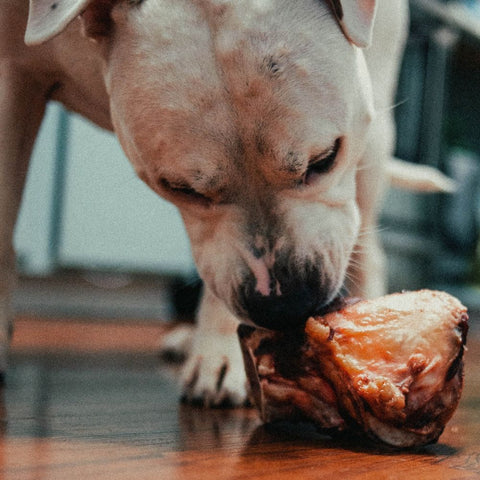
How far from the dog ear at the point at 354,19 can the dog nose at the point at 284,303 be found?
41 cm

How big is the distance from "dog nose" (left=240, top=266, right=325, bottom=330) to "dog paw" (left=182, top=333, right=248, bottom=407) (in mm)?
271

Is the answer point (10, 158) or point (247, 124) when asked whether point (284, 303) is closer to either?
point (247, 124)

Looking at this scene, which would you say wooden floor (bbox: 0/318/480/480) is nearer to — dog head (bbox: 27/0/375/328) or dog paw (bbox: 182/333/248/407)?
dog paw (bbox: 182/333/248/407)

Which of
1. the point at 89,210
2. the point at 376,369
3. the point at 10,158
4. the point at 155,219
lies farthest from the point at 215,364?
the point at 155,219

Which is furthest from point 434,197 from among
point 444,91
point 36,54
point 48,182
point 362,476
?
point 362,476

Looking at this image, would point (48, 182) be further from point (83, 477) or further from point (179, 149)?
point (83, 477)

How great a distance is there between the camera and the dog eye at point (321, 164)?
1.17 metres

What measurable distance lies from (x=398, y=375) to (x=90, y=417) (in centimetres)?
50

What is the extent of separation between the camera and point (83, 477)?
757mm

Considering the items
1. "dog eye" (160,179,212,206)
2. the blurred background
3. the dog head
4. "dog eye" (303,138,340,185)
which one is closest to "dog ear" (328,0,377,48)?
the dog head

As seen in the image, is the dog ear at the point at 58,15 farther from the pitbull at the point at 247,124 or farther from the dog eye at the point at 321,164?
the dog eye at the point at 321,164

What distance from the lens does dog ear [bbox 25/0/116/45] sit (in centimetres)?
109

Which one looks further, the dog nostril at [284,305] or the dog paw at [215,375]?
the dog paw at [215,375]

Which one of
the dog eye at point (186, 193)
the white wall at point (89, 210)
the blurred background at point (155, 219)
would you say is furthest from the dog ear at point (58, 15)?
the white wall at point (89, 210)
